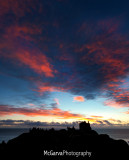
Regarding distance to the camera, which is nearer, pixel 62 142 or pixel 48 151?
pixel 48 151

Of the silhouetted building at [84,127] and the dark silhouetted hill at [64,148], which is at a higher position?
the silhouetted building at [84,127]

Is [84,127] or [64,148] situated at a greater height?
[84,127]

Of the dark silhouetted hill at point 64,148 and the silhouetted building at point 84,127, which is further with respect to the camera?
the silhouetted building at point 84,127

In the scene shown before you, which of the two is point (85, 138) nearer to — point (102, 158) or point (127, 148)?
point (102, 158)

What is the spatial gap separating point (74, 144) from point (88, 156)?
20.7 ft

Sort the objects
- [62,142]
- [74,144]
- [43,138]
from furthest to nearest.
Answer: [43,138], [62,142], [74,144]

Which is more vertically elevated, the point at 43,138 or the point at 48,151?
the point at 43,138

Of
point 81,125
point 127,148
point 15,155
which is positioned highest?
point 81,125

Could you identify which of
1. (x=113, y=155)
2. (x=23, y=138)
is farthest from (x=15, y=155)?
(x=113, y=155)

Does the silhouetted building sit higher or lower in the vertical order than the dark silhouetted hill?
higher

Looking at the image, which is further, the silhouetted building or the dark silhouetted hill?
the silhouetted building

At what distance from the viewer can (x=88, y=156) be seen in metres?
Result: 34.3

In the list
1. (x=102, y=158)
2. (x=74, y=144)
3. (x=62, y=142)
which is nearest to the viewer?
(x=102, y=158)

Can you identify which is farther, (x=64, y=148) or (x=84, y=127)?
(x=84, y=127)
